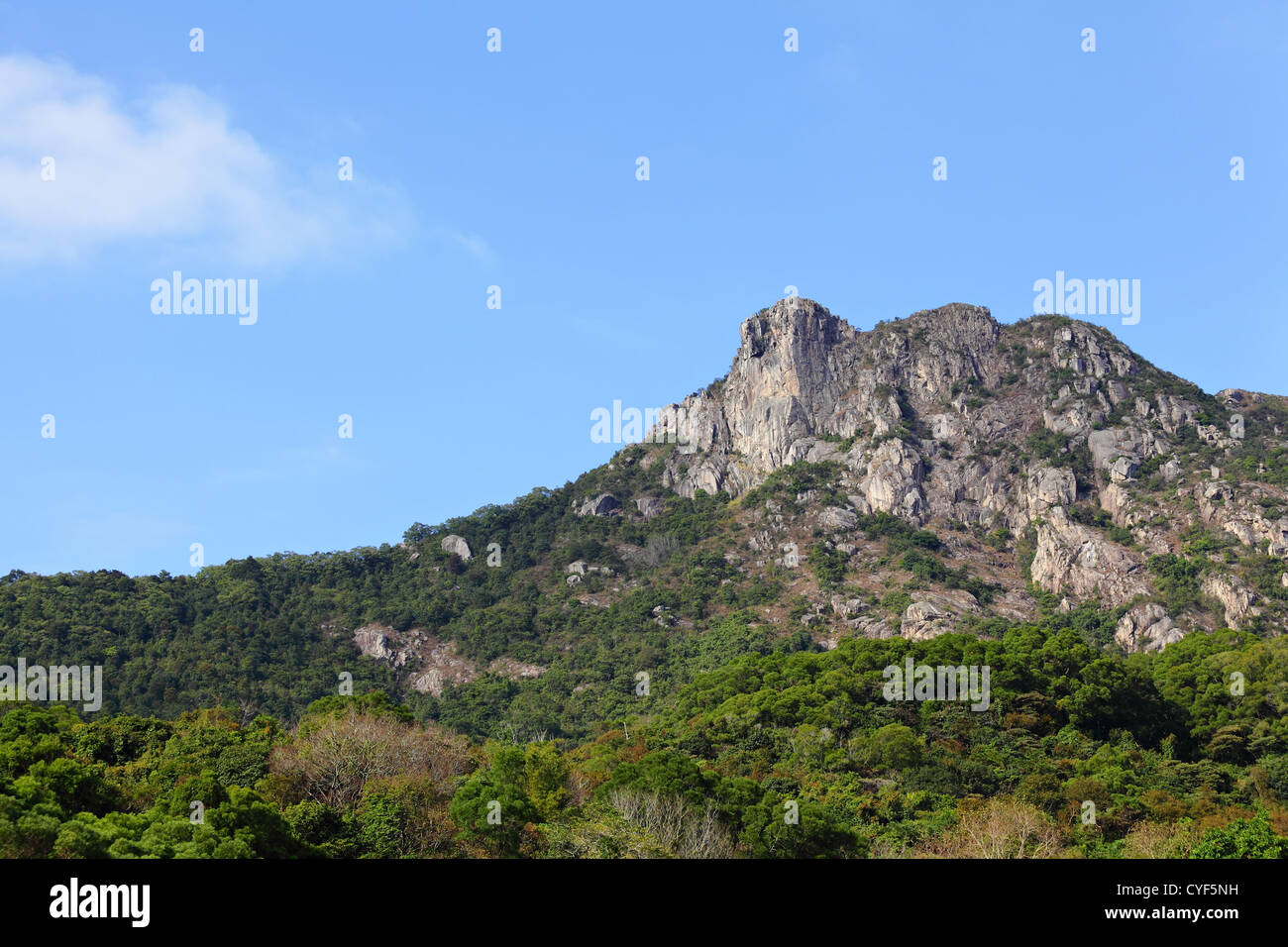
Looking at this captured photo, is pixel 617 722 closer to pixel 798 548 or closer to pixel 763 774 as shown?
pixel 763 774

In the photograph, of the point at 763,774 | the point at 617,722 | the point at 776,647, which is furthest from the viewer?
the point at 776,647

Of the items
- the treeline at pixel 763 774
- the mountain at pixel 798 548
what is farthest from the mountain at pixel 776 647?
the mountain at pixel 798 548

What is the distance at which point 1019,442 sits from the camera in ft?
371

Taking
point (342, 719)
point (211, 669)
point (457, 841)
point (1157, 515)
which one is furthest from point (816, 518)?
point (457, 841)

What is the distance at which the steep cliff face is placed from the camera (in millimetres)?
94875

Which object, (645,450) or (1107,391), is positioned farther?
(645,450)

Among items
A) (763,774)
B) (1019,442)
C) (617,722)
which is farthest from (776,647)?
(763,774)

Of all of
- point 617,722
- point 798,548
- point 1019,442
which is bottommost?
point 617,722

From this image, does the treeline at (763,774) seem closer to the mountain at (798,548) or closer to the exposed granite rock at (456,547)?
the mountain at (798,548)

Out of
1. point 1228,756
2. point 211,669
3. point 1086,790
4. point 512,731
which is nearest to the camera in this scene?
point 1086,790

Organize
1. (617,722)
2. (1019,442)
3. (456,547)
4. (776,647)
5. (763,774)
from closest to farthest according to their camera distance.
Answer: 1. (763,774)
2. (617,722)
3. (776,647)
4. (1019,442)
5. (456,547)

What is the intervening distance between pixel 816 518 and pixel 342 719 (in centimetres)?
6129

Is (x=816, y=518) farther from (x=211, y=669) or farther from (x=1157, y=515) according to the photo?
(x=211, y=669)

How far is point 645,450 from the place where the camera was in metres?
133
